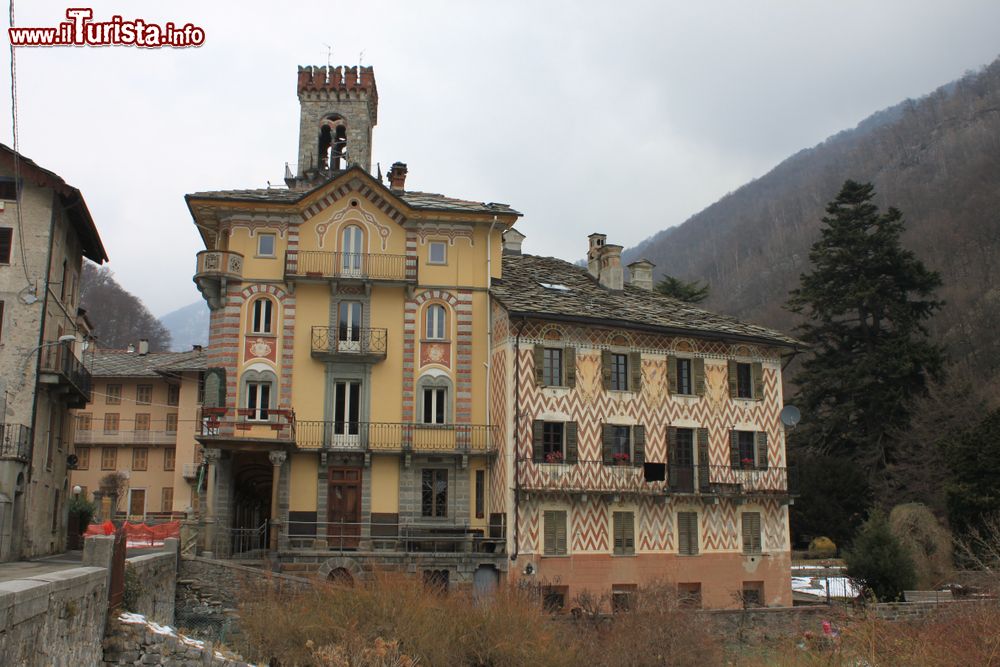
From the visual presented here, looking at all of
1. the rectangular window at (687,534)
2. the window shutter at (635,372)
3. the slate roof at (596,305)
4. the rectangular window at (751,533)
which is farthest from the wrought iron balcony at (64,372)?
the rectangular window at (751,533)

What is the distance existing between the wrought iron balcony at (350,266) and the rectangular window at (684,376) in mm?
10201

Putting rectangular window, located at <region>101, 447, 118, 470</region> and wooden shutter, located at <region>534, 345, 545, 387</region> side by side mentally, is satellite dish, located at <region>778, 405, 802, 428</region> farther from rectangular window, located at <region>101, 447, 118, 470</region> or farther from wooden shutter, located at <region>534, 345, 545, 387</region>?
rectangular window, located at <region>101, 447, 118, 470</region>

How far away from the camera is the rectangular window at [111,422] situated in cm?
5641

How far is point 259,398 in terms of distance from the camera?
32.6 m

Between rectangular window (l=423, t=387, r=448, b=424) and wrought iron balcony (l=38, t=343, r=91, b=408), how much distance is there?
11.8 m

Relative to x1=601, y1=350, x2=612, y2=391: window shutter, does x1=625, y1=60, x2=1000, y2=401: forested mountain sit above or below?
above

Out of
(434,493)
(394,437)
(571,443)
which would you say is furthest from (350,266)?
(571,443)

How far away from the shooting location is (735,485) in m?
34.7

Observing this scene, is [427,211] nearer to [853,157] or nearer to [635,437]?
[635,437]

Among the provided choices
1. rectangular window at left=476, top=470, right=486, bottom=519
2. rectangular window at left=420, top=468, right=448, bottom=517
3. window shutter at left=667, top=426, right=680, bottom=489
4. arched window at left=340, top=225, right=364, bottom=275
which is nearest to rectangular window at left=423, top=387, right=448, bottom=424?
rectangular window at left=420, top=468, right=448, bottom=517

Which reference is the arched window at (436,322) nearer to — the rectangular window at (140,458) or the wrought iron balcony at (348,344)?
the wrought iron balcony at (348,344)

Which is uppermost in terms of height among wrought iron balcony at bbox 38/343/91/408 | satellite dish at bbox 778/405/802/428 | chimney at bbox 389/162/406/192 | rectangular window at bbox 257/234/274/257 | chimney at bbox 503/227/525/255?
chimney at bbox 389/162/406/192

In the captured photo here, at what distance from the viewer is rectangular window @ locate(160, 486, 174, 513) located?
183ft

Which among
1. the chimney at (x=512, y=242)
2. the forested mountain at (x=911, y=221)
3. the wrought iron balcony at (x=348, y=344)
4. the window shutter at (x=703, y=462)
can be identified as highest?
the forested mountain at (x=911, y=221)
